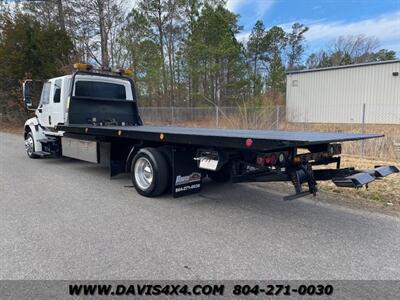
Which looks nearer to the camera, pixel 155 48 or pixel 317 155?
pixel 317 155

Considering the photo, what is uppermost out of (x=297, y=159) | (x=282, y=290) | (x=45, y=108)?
(x=45, y=108)

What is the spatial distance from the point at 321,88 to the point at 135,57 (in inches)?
660

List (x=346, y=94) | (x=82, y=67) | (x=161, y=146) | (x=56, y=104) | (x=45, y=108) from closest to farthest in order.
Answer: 1. (x=161, y=146)
2. (x=82, y=67)
3. (x=56, y=104)
4. (x=45, y=108)
5. (x=346, y=94)

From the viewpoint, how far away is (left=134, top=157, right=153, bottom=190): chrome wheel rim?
633cm

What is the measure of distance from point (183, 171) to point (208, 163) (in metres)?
0.82

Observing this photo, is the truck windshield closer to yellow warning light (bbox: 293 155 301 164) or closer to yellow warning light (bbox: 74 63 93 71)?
yellow warning light (bbox: 74 63 93 71)

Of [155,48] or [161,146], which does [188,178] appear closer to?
[161,146]

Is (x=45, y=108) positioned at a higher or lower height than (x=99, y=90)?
lower

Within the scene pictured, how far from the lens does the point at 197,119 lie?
2611cm

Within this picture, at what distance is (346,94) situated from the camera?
2428cm

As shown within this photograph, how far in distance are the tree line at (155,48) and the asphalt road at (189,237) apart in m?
19.4

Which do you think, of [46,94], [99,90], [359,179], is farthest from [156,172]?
[46,94]

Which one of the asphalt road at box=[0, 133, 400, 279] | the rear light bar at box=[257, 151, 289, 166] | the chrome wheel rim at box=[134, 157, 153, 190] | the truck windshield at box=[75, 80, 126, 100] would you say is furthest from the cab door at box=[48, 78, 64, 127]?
the rear light bar at box=[257, 151, 289, 166]

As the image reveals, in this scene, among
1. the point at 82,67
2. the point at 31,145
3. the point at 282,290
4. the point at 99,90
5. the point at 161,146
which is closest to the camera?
the point at 282,290
